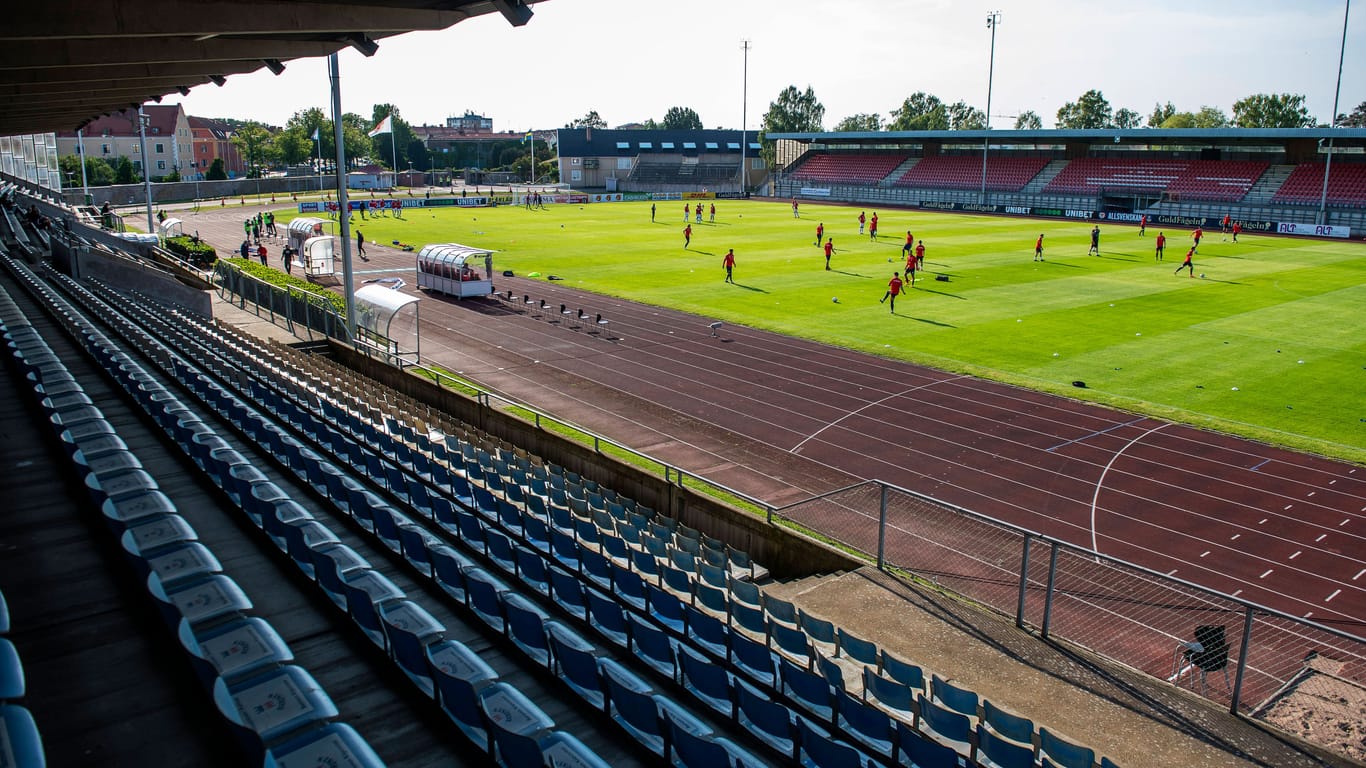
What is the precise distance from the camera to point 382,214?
78625 mm

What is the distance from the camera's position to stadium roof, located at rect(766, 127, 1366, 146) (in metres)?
64.6

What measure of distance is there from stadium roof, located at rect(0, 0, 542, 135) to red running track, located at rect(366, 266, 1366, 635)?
980 cm

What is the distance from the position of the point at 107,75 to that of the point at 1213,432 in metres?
23.2

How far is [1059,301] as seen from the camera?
3538 centimetres

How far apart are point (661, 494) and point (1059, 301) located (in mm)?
25970

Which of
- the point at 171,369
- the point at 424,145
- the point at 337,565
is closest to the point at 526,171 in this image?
the point at 424,145

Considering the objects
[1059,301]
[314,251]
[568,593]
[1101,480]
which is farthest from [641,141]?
[568,593]

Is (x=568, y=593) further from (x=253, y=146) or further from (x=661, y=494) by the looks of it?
(x=253, y=146)

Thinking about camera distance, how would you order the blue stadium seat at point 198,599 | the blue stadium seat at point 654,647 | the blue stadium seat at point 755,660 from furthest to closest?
the blue stadium seat at point 755,660, the blue stadium seat at point 654,647, the blue stadium seat at point 198,599

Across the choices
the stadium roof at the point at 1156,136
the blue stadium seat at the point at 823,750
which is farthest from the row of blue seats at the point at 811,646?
the stadium roof at the point at 1156,136

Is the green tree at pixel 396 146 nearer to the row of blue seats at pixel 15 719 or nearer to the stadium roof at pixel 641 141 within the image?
the stadium roof at pixel 641 141

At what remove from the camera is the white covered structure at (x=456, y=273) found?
36.7m

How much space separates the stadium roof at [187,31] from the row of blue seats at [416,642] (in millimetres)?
4937

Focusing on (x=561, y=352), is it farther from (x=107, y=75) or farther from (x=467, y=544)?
(x=467, y=544)
